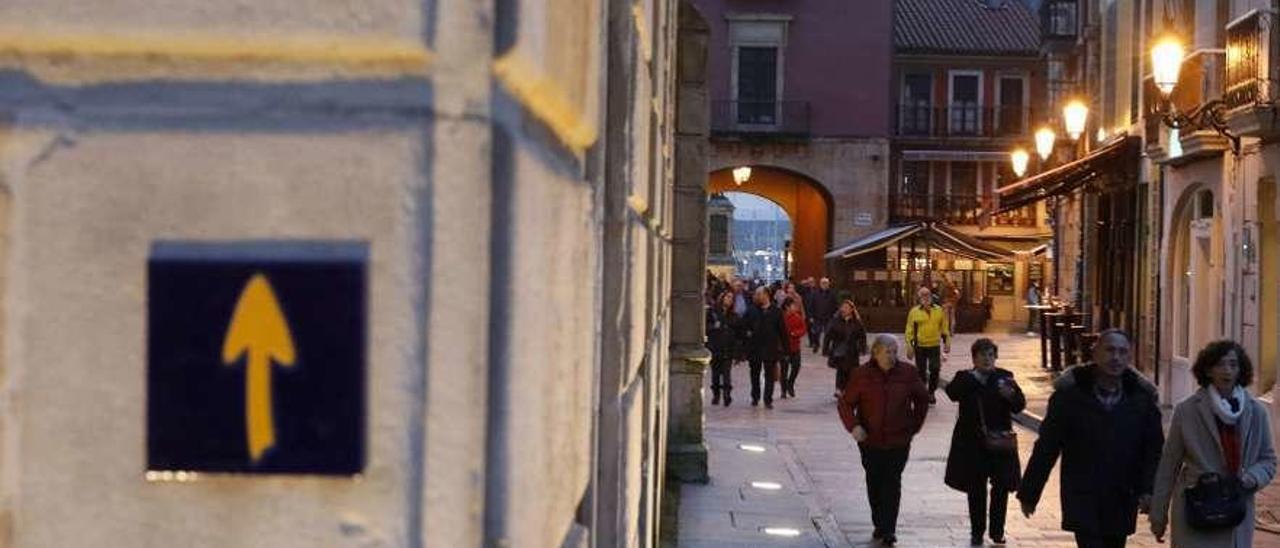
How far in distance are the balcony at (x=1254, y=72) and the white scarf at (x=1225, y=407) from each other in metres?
11.1

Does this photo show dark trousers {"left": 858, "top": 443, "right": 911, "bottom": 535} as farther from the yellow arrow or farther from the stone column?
the yellow arrow

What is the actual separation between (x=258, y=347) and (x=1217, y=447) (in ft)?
→ 22.6

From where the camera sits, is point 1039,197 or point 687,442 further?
point 1039,197

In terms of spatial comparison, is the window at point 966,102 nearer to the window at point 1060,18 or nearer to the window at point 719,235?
the window at point 1060,18

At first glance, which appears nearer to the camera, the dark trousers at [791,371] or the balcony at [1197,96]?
the balcony at [1197,96]

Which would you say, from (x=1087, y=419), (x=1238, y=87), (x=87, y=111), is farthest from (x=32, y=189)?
(x=1238, y=87)

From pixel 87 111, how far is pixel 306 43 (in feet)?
0.67

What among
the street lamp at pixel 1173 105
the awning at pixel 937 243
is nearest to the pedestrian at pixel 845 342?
the street lamp at pixel 1173 105

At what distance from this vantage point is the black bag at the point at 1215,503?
7.52 m

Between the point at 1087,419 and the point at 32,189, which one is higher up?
the point at 32,189

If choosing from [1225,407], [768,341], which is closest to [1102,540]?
[1225,407]

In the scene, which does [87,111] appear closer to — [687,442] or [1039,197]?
[687,442]

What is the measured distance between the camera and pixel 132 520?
1.51 m

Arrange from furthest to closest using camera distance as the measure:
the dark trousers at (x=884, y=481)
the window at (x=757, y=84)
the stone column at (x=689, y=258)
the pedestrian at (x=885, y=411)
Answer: the window at (x=757, y=84) < the stone column at (x=689, y=258) < the dark trousers at (x=884, y=481) < the pedestrian at (x=885, y=411)
